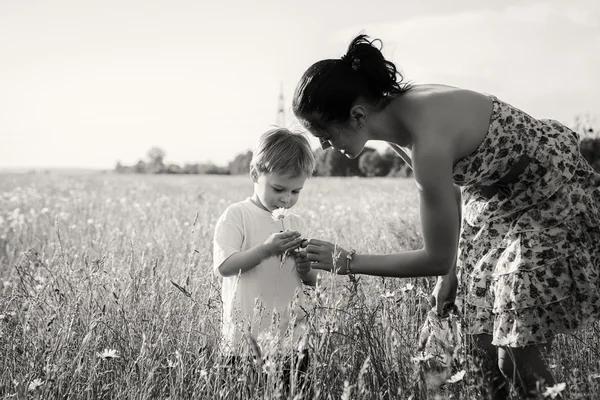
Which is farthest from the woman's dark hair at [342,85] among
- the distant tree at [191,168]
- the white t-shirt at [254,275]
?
the distant tree at [191,168]

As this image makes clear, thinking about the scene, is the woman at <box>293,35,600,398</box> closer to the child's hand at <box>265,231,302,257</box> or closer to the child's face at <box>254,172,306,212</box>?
the child's hand at <box>265,231,302,257</box>

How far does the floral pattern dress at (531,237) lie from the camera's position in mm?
2195

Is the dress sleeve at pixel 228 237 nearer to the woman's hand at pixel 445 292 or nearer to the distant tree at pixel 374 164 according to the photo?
the woman's hand at pixel 445 292

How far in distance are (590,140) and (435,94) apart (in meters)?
36.6

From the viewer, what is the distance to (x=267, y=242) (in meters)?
2.41

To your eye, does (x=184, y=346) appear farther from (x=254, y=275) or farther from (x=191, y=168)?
(x=191, y=168)

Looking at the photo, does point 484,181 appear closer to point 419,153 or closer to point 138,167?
point 419,153

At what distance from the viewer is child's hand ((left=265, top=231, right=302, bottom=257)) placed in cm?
237

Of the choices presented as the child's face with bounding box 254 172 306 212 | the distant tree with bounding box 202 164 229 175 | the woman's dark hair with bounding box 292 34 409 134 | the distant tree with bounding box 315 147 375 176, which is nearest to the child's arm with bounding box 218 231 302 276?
the child's face with bounding box 254 172 306 212

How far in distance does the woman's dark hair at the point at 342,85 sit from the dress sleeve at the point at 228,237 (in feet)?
1.77

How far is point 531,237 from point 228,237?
1210 mm

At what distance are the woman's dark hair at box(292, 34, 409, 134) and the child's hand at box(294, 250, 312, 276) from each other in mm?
508

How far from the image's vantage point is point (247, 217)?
262 centimetres

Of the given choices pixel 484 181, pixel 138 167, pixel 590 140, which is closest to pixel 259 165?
pixel 484 181
